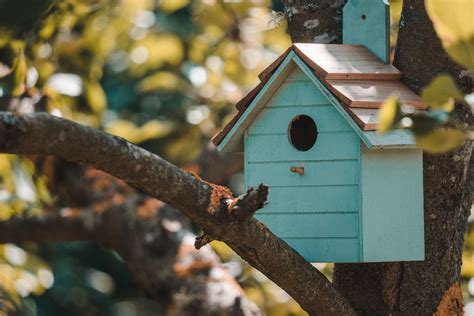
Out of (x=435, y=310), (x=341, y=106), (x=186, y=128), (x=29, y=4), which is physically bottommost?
(x=186, y=128)

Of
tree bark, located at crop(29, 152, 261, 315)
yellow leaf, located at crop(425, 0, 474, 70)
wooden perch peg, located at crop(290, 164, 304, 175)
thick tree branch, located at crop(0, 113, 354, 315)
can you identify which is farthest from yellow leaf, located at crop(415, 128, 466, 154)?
tree bark, located at crop(29, 152, 261, 315)

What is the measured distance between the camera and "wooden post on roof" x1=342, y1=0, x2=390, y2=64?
2781mm

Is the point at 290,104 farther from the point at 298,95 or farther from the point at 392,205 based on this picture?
the point at 392,205

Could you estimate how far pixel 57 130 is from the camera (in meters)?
1.88

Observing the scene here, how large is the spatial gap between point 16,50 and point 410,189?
6.06 ft

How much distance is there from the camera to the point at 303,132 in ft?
9.82

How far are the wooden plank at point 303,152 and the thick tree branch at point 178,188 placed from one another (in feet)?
1.35

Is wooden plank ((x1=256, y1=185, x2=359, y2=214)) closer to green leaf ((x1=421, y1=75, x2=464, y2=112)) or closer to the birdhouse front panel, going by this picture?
the birdhouse front panel

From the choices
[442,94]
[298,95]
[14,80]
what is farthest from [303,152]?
[442,94]

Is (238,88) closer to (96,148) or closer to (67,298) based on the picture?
(96,148)

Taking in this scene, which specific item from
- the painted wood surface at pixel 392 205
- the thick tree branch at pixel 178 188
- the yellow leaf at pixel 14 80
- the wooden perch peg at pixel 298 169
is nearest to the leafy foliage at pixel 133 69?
the yellow leaf at pixel 14 80

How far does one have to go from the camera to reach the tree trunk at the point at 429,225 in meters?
2.68

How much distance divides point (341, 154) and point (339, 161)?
0.07 ft

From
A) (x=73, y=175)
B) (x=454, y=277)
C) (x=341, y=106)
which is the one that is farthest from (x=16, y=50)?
(x=454, y=277)
